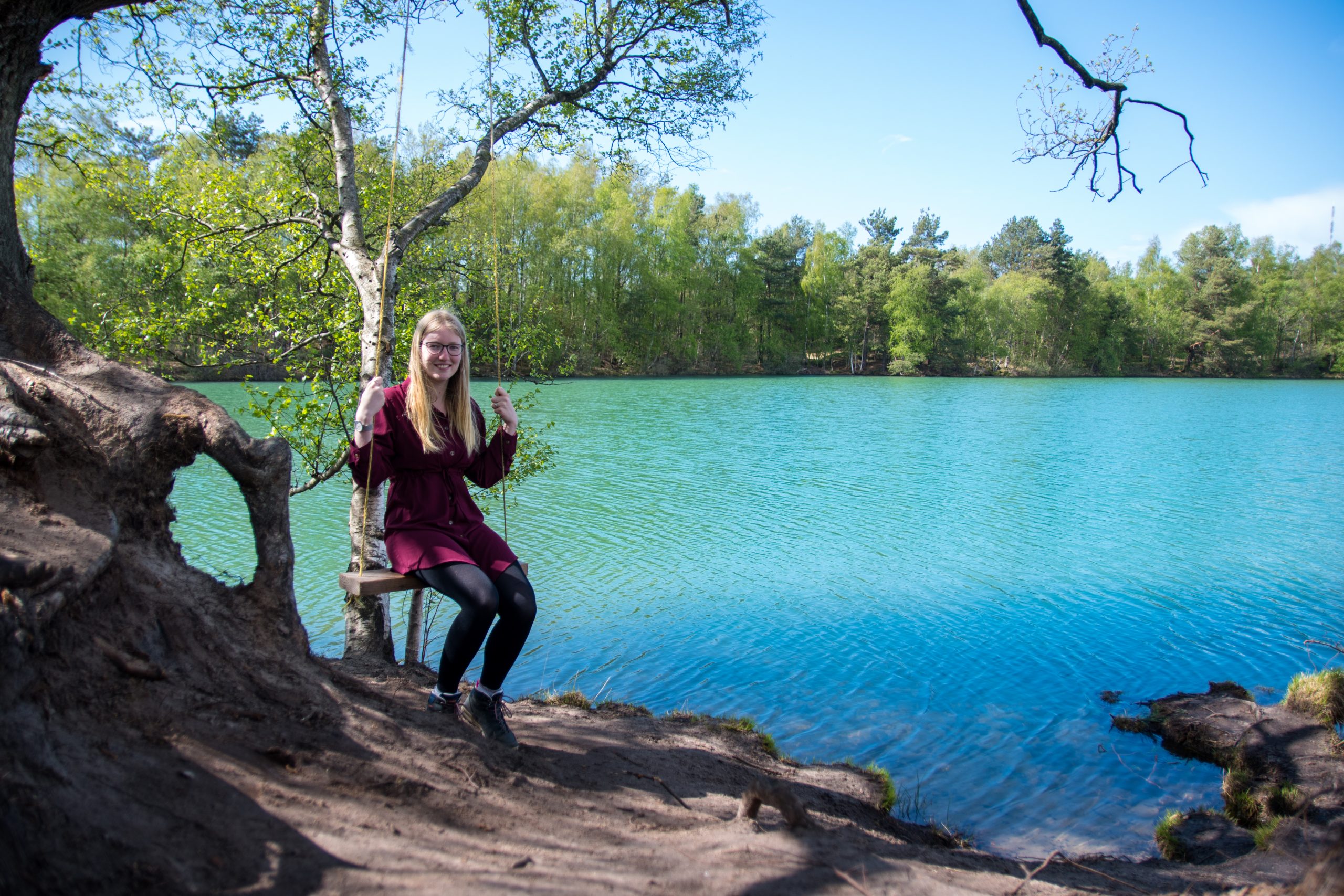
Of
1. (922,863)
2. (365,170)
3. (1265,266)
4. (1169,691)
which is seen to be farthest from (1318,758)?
(1265,266)

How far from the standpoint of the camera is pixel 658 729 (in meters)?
5.52

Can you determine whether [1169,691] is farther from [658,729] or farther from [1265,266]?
[1265,266]

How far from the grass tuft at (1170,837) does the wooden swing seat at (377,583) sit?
500 centimetres

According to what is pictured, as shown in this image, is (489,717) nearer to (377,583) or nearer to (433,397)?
(377,583)

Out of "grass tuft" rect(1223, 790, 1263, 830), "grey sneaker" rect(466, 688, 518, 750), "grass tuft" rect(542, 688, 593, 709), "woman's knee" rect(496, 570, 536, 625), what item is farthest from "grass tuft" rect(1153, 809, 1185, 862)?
→ "woman's knee" rect(496, 570, 536, 625)

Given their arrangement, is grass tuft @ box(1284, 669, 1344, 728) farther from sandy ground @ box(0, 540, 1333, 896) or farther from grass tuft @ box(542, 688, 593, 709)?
grass tuft @ box(542, 688, 593, 709)

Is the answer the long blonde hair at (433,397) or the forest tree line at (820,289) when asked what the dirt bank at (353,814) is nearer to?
the long blonde hair at (433,397)

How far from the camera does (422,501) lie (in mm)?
3943

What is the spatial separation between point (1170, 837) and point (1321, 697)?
247 cm

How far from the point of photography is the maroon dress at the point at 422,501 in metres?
3.80

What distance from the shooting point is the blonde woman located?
371cm

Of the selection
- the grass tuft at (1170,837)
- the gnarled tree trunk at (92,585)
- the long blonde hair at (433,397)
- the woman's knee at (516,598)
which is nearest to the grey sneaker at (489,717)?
the woman's knee at (516,598)

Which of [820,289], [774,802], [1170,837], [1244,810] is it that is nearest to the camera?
[774,802]

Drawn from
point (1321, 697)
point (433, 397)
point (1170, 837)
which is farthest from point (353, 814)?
point (1321, 697)
